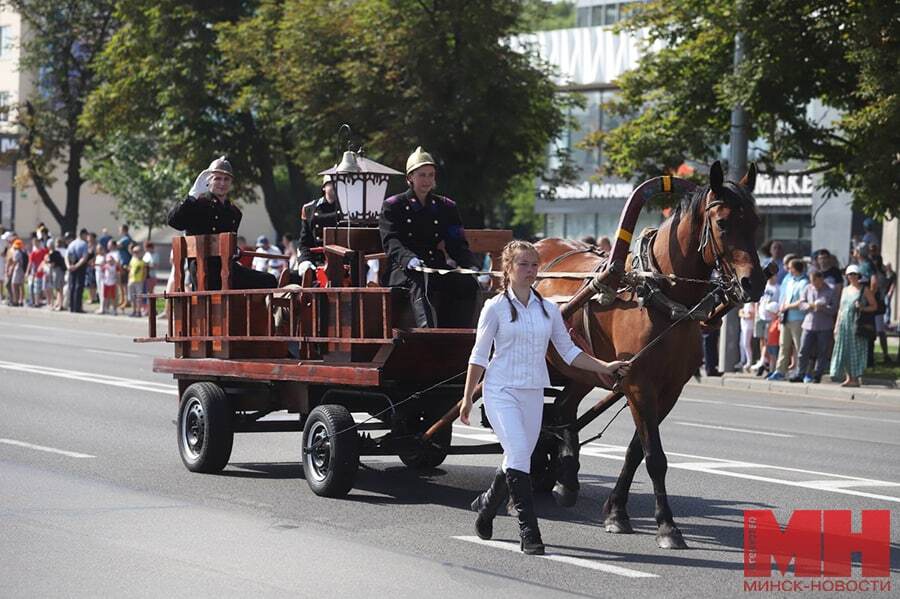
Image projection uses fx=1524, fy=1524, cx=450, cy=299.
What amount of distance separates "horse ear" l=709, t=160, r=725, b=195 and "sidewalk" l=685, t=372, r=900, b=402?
13.4m

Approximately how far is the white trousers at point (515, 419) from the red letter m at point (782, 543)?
1398 millimetres

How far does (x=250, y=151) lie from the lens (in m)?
47.4

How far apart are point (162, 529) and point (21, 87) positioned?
7545 cm

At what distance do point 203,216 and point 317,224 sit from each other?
37.5 inches

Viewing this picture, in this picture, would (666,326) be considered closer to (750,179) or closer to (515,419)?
(750,179)

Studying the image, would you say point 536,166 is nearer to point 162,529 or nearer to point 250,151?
point 250,151

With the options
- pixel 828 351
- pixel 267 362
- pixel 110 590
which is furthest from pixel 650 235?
pixel 828 351

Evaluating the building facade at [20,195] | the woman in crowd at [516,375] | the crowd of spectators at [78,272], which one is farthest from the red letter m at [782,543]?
the building facade at [20,195]

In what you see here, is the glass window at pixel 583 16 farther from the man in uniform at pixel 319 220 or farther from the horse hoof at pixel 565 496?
the horse hoof at pixel 565 496

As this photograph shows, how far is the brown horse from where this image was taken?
9.26 m

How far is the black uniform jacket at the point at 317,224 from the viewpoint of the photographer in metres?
12.6

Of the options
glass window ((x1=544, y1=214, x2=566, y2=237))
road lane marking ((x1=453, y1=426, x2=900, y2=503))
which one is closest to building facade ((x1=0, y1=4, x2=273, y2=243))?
glass window ((x1=544, y1=214, x2=566, y2=237))

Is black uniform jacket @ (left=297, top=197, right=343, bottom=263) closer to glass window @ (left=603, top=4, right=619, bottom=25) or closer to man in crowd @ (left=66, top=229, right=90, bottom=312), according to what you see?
man in crowd @ (left=66, top=229, right=90, bottom=312)

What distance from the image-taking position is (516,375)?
8641mm
